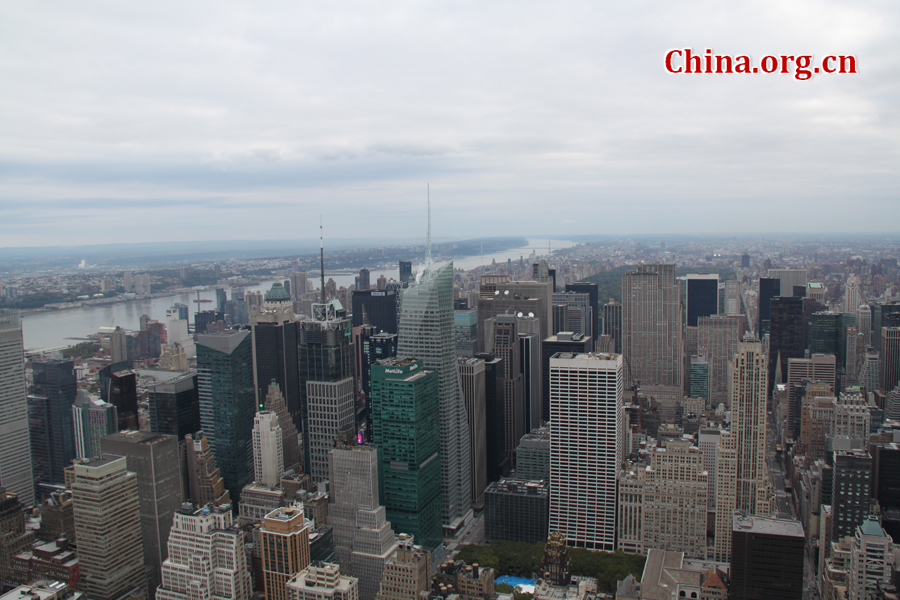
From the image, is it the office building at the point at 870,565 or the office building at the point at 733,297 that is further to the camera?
the office building at the point at 733,297

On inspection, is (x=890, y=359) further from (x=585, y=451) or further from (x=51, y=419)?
(x=51, y=419)

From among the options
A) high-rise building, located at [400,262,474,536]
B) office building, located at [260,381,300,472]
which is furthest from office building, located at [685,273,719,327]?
office building, located at [260,381,300,472]

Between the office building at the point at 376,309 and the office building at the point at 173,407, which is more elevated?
Result: the office building at the point at 376,309

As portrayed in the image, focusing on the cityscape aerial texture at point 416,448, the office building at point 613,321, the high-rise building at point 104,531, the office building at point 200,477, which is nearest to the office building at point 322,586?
the cityscape aerial texture at point 416,448

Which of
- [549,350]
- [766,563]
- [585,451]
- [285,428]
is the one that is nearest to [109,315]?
[285,428]

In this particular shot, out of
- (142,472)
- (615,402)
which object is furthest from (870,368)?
(142,472)

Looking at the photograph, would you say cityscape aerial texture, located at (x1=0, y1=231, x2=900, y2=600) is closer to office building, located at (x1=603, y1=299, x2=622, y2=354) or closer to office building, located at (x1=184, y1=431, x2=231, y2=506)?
office building, located at (x1=184, y1=431, x2=231, y2=506)

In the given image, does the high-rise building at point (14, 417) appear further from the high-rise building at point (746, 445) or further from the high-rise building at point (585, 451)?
the high-rise building at point (746, 445)
